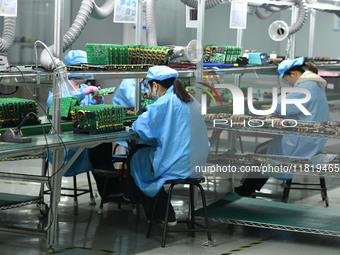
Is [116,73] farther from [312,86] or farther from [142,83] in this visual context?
[312,86]

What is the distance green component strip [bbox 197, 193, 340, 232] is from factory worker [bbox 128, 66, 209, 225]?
565 millimetres

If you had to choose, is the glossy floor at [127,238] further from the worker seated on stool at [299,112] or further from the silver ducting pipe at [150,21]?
the silver ducting pipe at [150,21]

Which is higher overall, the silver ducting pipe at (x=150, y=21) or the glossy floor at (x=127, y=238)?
the silver ducting pipe at (x=150, y=21)

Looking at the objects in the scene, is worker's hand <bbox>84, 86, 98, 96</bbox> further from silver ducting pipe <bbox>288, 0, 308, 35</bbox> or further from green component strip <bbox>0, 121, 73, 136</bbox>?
silver ducting pipe <bbox>288, 0, 308, 35</bbox>

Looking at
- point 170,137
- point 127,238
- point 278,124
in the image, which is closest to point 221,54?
point 278,124

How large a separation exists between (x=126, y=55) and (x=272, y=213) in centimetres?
201

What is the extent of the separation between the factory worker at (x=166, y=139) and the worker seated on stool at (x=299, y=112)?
4.79 ft

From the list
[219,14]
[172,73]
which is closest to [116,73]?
[172,73]

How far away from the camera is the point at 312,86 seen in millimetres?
6719

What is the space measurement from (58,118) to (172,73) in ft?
3.62

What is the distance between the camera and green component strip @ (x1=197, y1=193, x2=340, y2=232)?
547 cm

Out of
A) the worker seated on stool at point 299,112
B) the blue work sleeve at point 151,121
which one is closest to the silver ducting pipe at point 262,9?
the worker seated on stool at point 299,112

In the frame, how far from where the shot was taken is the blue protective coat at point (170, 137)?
17.2 ft

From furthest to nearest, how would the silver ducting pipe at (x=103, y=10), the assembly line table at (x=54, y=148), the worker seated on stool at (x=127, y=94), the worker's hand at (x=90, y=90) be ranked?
the worker seated on stool at (x=127, y=94), the worker's hand at (x=90, y=90), the silver ducting pipe at (x=103, y=10), the assembly line table at (x=54, y=148)
